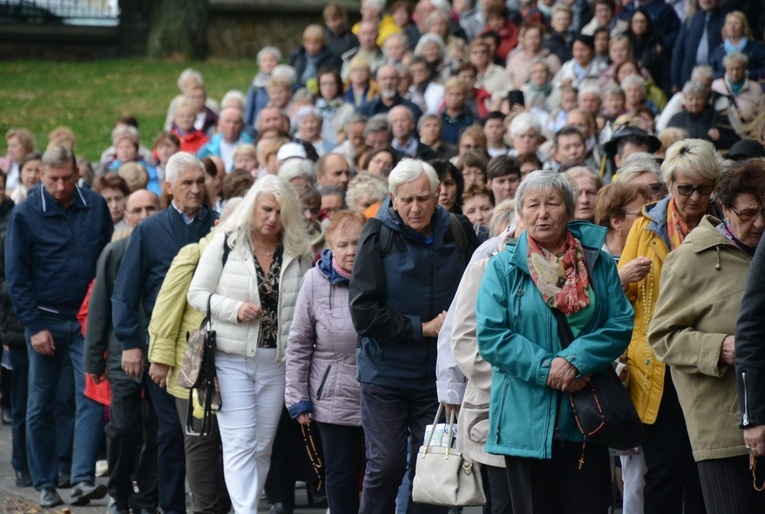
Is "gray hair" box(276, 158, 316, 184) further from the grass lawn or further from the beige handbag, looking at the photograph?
the grass lawn

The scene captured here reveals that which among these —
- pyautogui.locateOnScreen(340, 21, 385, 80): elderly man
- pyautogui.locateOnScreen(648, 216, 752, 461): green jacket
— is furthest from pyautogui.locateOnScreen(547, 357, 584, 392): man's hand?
pyautogui.locateOnScreen(340, 21, 385, 80): elderly man

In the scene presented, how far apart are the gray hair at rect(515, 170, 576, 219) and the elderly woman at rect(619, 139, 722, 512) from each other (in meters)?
0.78

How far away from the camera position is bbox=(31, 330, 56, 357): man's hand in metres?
10.1

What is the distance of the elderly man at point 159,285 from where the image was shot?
9164 millimetres

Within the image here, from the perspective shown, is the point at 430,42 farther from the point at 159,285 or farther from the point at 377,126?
the point at 159,285

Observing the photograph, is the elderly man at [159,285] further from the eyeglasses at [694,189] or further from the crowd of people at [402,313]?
the eyeglasses at [694,189]

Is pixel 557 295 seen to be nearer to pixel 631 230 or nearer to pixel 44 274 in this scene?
pixel 631 230

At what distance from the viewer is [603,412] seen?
20.3ft

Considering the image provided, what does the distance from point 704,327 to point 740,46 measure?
974 centimetres

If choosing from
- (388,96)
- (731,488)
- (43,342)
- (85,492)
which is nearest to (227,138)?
(388,96)

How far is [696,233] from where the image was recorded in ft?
21.2

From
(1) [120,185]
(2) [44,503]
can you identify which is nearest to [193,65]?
(1) [120,185]

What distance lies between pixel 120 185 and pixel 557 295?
19.7 ft

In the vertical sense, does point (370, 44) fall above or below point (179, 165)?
above
